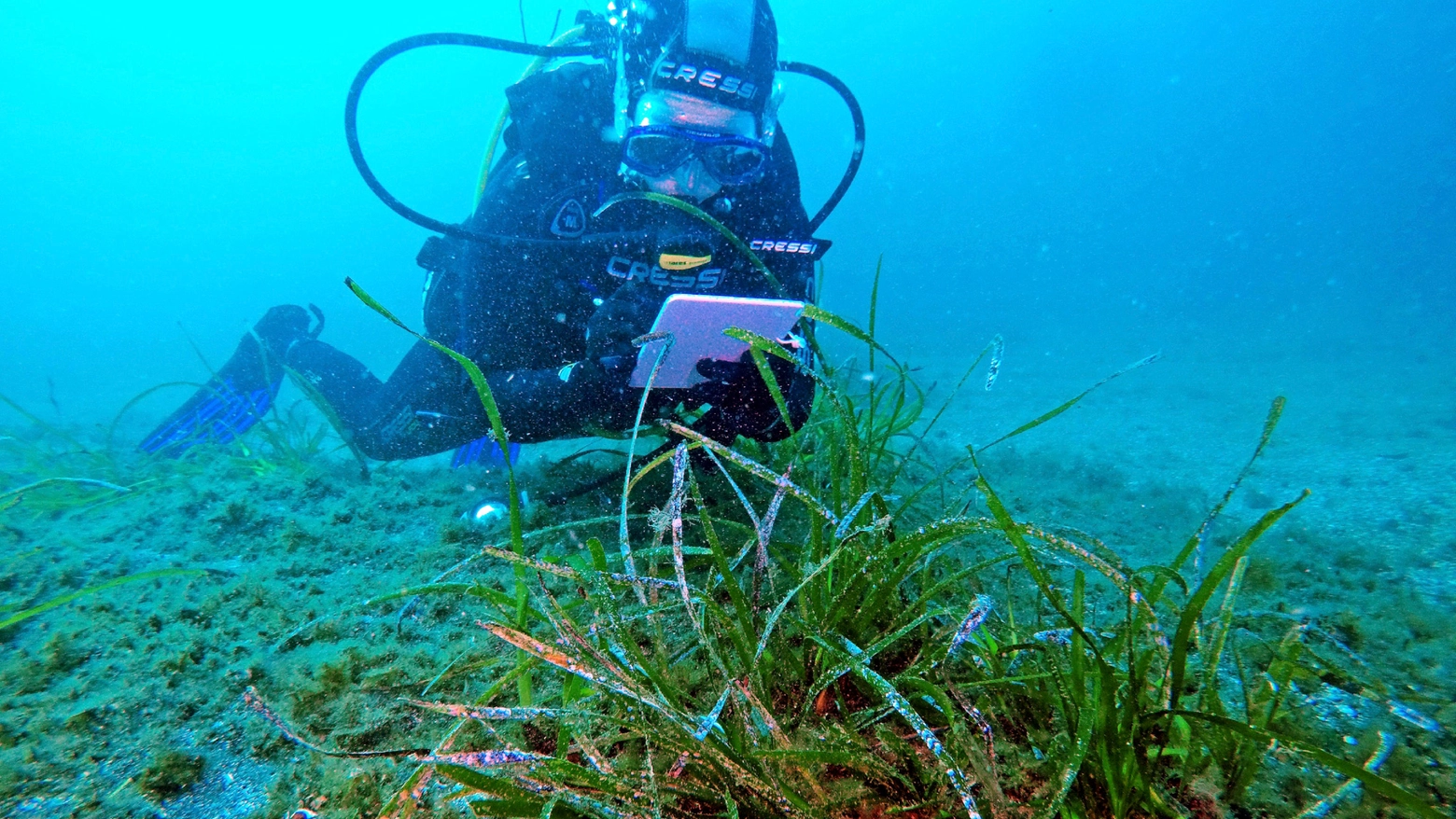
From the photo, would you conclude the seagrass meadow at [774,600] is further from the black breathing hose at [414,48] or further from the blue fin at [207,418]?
the blue fin at [207,418]

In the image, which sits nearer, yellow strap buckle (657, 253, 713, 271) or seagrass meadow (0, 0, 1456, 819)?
seagrass meadow (0, 0, 1456, 819)

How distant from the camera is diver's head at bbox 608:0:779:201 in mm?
3340

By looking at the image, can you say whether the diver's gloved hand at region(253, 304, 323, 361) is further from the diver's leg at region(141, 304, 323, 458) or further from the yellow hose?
the yellow hose

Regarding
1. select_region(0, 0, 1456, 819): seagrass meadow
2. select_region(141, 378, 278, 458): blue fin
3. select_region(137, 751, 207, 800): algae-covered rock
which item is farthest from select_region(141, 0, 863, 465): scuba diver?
select_region(137, 751, 207, 800): algae-covered rock

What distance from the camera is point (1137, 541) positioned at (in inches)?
108

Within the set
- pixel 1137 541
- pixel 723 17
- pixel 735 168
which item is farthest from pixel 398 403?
pixel 1137 541

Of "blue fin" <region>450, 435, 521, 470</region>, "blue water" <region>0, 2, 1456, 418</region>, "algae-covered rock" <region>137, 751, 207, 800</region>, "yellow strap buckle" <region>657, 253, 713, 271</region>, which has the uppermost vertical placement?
"blue water" <region>0, 2, 1456, 418</region>

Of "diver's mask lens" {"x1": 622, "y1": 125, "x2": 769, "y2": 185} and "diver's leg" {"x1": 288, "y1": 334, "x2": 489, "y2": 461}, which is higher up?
"diver's mask lens" {"x1": 622, "y1": 125, "x2": 769, "y2": 185}

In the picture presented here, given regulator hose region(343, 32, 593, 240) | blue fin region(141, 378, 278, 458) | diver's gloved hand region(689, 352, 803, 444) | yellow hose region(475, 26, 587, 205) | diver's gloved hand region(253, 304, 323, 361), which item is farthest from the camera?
diver's gloved hand region(253, 304, 323, 361)

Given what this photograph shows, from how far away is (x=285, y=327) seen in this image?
6348 mm

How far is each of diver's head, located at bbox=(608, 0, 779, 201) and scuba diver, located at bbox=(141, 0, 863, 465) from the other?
0.03 ft

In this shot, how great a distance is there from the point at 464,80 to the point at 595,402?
94693 mm

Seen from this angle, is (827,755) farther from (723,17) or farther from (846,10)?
(846,10)

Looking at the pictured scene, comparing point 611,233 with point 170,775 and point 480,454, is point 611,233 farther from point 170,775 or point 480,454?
point 480,454
